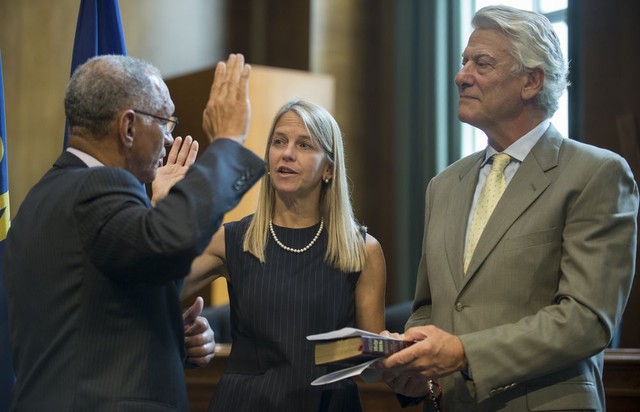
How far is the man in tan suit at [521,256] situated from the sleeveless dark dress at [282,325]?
27 centimetres

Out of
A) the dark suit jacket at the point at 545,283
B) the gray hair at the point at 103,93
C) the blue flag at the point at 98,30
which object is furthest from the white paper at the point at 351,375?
the blue flag at the point at 98,30

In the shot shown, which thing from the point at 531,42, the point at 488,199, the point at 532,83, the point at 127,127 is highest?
the point at 531,42

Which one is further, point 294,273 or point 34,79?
point 34,79

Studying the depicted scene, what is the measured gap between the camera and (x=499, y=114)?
2688 millimetres

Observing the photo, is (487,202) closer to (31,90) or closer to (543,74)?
(543,74)

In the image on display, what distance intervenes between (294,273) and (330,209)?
11.6 inches

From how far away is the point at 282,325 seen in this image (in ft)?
9.21

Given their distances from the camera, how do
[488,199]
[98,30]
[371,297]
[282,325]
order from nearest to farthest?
[488,199] → [282,325] → [371,297] → [98,30]

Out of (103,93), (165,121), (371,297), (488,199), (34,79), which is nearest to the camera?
(103,93)

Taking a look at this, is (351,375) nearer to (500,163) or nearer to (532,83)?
A: (500,163)

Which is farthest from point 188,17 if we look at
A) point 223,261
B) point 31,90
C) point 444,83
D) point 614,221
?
point 614,221

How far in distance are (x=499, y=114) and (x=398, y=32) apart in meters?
5.15

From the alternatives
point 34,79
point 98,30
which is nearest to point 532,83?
point 98,30

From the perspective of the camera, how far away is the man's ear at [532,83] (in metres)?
2.70
